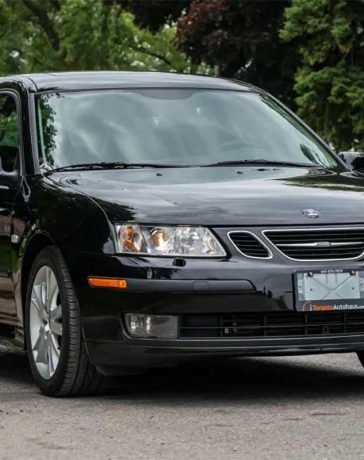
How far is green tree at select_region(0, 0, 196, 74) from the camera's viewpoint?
144 feet

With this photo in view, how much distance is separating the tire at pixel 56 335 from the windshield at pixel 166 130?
0.77 meters

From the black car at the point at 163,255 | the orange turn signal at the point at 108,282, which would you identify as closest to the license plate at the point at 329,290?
the black car at the point at 163,255

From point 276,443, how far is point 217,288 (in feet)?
3.72

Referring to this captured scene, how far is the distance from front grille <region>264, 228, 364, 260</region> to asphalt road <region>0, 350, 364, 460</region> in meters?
0.72

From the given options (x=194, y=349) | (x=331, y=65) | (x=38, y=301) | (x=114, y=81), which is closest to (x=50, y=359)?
(x=38, y=301)

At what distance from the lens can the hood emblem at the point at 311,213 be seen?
7.20 meters

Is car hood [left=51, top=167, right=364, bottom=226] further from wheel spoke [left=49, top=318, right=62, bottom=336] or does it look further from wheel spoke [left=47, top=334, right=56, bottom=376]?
wheel spoke [left=47, top=334, right=56, bottom=376]

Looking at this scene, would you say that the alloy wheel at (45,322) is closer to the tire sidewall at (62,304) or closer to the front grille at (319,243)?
the tire sidewall at (62,304)

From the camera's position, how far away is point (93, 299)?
7.19 metres

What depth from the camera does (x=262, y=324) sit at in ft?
23.5

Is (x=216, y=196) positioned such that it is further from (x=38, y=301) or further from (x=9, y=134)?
(x=9, y=134)

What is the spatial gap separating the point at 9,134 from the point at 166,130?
98 cm

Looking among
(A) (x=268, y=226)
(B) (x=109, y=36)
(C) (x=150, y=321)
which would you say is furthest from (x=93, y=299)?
(B) (x=109, y=36)

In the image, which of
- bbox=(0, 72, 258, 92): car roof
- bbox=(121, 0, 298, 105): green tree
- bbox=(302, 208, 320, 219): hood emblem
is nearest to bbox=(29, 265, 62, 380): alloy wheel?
bbox=(302, 208, 320, 219): hood emblem
